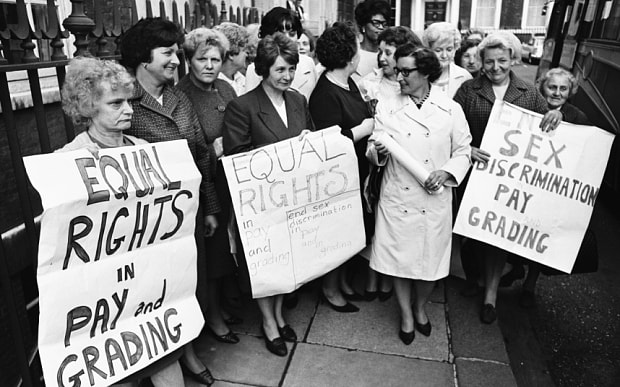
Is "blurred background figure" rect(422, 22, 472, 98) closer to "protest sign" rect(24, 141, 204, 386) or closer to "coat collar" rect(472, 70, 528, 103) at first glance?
"coat collar" rect(472, 70, 528, 103)

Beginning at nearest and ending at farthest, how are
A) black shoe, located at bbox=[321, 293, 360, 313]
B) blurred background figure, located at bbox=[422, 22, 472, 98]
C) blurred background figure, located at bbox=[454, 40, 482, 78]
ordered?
black shoe, located at bbox=[321, 293, 360, 313]
blurred background figure, located at bbox=[422, 22, 472, 98]
blurred background figure, located at bbox=[454, 40, 482, 78]

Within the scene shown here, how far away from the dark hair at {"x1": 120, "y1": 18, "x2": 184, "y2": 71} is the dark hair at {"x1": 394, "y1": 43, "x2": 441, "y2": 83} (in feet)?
4.39

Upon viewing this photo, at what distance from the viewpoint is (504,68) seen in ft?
11.8

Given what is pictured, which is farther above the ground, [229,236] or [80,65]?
[80,65]

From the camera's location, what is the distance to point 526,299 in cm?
431

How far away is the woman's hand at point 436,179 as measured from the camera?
3258 millimetres

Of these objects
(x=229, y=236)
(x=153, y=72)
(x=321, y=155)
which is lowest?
(x=229, y=236)

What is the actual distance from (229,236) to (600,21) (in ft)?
19.6

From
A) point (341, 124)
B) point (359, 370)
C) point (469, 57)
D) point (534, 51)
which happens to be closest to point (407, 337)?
point (359, 370)

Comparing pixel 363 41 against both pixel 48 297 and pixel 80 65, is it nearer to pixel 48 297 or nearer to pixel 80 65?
pixel 80 65

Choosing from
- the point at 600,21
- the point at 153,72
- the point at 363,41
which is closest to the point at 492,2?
the point at 600,21

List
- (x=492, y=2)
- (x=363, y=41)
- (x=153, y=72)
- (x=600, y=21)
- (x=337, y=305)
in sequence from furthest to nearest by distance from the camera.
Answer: (x=492, y=2) → (x=600, y=21) → (x=363, y=41) → (x=337, y=305) → (x=153, y=72)

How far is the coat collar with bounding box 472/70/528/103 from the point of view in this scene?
362 cm

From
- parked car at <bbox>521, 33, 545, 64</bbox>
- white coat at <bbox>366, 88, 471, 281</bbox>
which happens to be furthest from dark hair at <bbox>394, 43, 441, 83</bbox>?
parked car at <bbox>521, 33, 545, 64</bbox>
